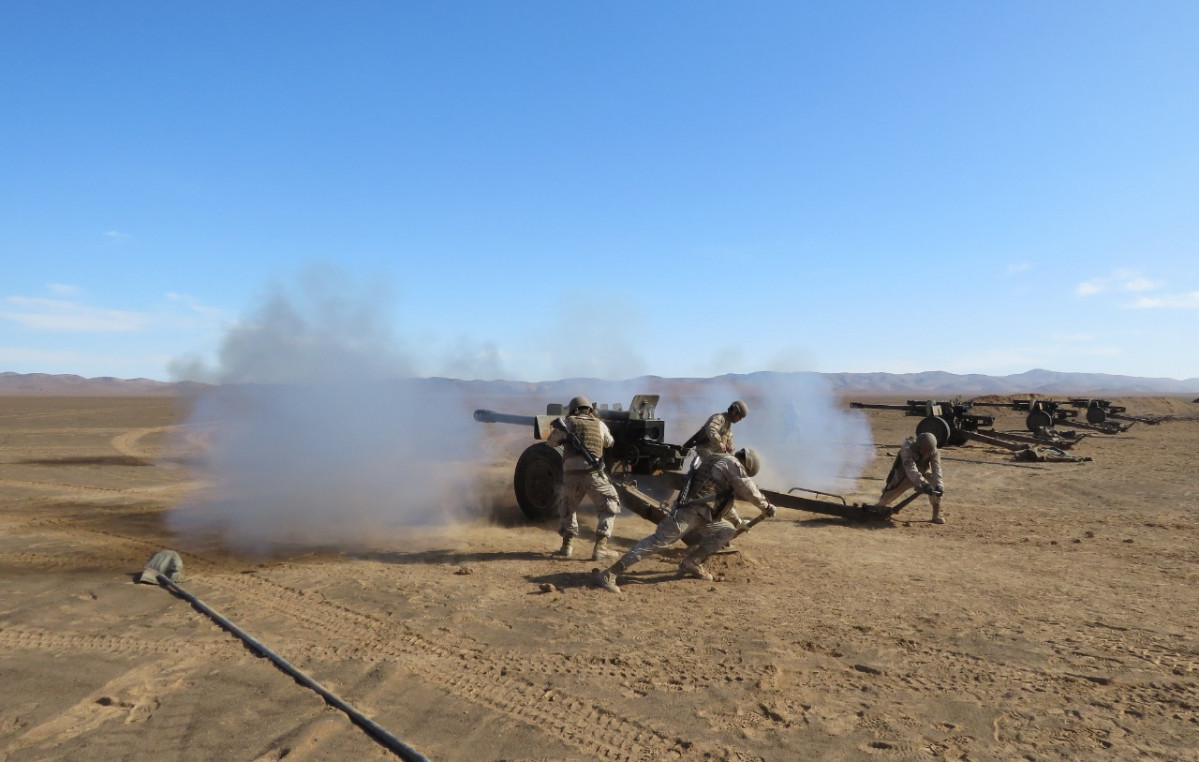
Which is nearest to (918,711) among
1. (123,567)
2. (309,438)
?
(123,567)

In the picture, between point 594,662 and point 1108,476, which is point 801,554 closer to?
point 594,662

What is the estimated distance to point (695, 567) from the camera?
6.91 meters

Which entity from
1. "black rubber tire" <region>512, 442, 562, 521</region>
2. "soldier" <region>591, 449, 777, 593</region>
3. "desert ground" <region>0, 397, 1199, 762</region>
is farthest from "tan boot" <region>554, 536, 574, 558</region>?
"black rubber tire" <region>512, 442, 562, 521</region>

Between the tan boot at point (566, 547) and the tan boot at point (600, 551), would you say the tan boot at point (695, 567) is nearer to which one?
the tan boot at point (600, 551)

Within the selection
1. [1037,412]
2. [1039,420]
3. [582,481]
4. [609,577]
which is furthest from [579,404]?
[1037,412]

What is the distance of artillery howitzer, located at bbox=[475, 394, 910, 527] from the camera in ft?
31.2

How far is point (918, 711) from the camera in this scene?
13.5ft

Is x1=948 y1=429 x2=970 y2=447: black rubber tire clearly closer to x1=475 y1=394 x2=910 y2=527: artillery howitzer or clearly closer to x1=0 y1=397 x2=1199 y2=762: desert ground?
x1=0 y1=397 x2=1199 y2=762: desert ground

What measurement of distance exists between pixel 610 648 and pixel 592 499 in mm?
2751

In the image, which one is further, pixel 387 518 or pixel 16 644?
pixel 387 518

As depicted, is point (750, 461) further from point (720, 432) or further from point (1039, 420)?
point (1039, 420)

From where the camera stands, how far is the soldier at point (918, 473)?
9672mm

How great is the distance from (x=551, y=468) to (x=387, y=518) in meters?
2.26

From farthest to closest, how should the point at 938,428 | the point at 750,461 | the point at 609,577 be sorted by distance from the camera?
the point at 938,428 → the point at 750,461 → the point at 609,577
